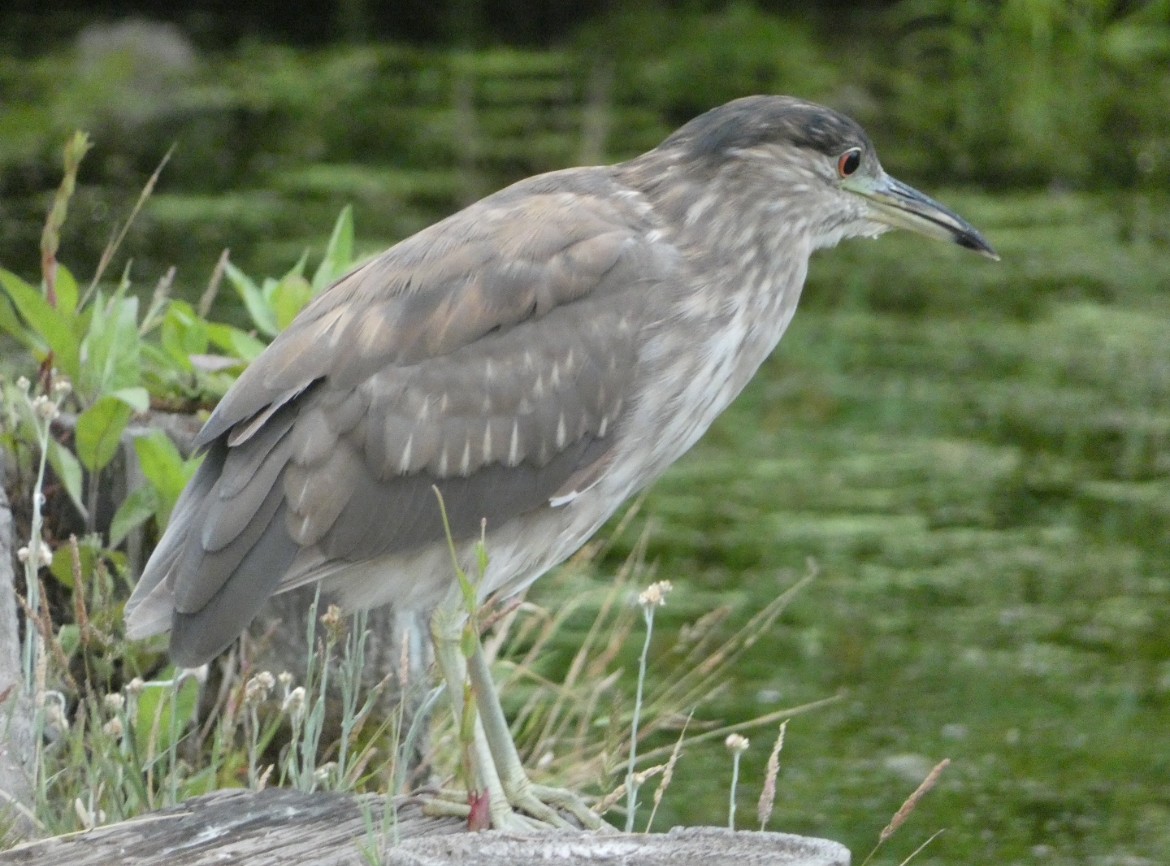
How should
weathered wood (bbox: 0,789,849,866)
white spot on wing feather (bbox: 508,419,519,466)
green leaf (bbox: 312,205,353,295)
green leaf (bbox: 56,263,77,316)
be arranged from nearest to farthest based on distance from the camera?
weathered wood (bbox: 0,789,849,866)
white spot on wing feather (bbox: 508,419,519,466)
green leaf (bbox: 56,263,77,316)
green leaf (bbox: 312,205,353,295)

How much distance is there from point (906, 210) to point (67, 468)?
66.6 inches

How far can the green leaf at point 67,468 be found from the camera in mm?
3758

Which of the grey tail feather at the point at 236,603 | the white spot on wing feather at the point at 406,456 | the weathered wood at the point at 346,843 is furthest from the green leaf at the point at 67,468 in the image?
the weathered wood at the point at 346,843

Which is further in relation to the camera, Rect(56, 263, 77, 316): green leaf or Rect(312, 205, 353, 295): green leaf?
Rect(312, 205, 353, 295): green leaf

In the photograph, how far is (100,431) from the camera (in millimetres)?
3783

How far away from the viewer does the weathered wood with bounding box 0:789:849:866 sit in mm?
2408

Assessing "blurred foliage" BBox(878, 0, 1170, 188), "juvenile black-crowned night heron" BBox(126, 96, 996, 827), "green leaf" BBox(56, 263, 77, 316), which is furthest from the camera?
"blurred foliage" BBox(878, 0, 1170, 188)

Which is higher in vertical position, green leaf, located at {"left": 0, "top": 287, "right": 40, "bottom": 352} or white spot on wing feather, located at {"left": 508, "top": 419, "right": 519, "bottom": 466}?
green leaf, located at {"left": 0, "top": 287, "right": 40, "bottom": 352}

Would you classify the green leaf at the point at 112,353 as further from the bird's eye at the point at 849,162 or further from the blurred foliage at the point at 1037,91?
the blurred foliage at the point at 1037,91

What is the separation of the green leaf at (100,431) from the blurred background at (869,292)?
1.62m

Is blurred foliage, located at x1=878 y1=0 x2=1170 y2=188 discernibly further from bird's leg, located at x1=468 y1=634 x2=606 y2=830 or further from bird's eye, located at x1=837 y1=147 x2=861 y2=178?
bird's leg, located at x1=468 y1=634 x2=606 y2=830

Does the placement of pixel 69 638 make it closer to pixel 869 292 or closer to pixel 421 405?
pixel 421 405

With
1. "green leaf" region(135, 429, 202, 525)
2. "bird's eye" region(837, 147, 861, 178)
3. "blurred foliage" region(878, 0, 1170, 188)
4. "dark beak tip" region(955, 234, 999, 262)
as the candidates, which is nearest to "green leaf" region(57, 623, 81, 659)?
"green leaf" region(135, 429, 202, 525)

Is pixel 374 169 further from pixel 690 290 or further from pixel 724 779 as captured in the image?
pixel 690 290
